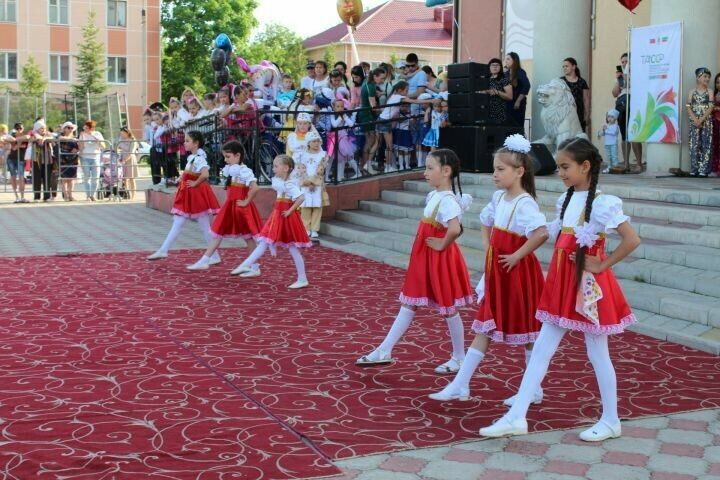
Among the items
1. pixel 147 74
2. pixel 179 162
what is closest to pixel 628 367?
pixel 179 162

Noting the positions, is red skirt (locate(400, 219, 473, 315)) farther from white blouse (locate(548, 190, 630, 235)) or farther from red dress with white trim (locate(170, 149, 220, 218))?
red dress with white trim (locate(170, 149, 220, 218))

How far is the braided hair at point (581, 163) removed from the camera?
4949 mm

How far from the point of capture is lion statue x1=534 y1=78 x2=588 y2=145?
1493cm

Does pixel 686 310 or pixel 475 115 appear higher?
pixel 475 115

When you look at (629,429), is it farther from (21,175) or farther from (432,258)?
(21,175)

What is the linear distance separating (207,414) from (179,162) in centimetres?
1506

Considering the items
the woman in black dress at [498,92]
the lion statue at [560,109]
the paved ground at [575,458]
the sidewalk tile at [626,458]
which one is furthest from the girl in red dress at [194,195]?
the sidewalk tile at [626,458]

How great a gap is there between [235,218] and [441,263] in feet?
17.3

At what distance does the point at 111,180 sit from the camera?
22359mm

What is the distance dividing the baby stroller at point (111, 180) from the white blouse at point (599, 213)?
721 inches

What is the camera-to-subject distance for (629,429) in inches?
208

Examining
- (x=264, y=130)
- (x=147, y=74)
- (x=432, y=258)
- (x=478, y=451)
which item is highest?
(x=147, y=74)

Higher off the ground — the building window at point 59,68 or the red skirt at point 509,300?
the building window at point 59,68

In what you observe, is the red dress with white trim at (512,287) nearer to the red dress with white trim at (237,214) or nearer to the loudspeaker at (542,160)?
the red dress with white trim at (237,214)
